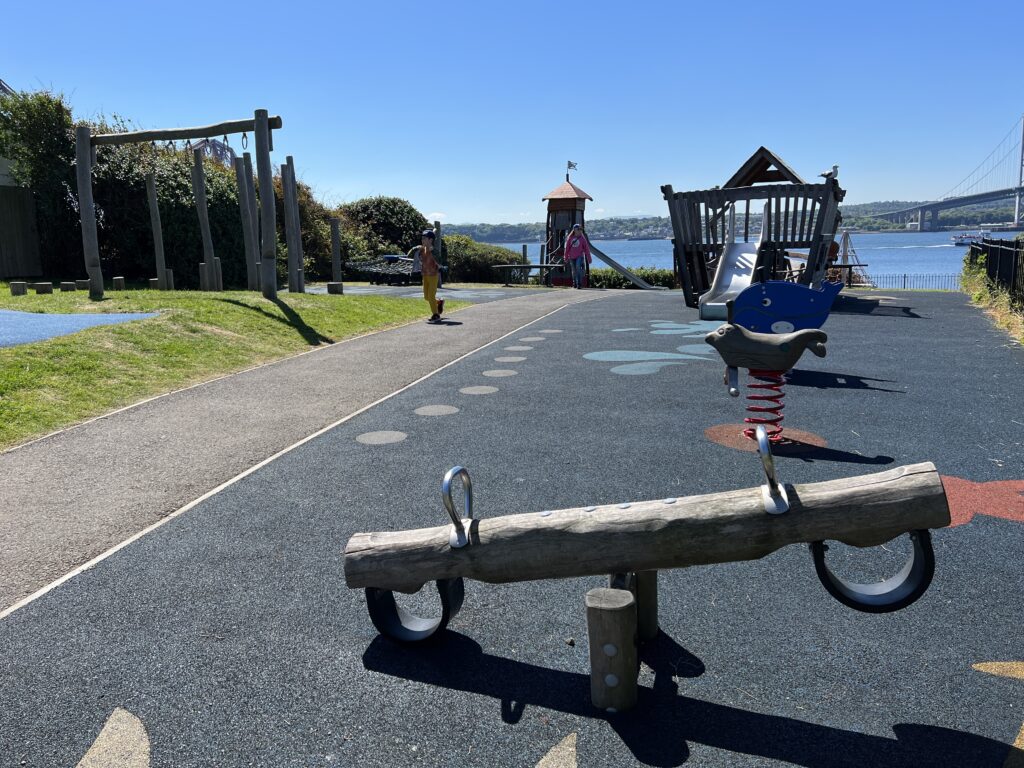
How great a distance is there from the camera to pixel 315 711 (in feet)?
10.1

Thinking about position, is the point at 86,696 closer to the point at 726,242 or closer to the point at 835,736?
the point at 835,736

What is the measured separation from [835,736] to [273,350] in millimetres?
10700

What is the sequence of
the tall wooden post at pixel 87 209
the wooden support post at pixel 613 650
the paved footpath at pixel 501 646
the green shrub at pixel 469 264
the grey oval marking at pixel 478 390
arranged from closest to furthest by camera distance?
the paved footpath at pixel 501 646 → the wooden support post at pixel 613 650 → the grey oval marking at pixel 478 390 → the tall wooden post at pixel 87 209 → the green shrub at pixel 469 264

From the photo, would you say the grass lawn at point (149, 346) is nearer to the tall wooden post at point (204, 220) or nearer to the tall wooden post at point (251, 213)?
the tall wooden post at point (251, 213)

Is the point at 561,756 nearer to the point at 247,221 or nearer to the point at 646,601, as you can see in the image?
the point at 646,601

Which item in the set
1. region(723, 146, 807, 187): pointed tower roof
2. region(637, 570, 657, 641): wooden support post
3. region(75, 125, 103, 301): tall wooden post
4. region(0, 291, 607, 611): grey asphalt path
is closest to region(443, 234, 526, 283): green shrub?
region(723, 146, 807, 187): pointed tower roof

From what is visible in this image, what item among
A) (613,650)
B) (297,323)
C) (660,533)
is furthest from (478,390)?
(613,650)

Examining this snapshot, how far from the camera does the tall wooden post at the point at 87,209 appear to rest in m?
14.3

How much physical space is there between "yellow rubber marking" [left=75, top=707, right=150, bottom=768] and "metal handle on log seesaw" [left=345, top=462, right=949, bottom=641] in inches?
40.0

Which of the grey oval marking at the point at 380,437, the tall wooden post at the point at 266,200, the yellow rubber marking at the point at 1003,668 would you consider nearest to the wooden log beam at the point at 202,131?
the tall wooden post at the point at 266,200

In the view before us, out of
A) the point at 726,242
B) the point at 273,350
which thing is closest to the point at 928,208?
the point at 726,242

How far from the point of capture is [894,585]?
3.08 m

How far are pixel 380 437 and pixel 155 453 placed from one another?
1.92m

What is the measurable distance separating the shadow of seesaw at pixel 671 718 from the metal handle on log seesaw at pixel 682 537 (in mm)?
221
